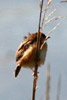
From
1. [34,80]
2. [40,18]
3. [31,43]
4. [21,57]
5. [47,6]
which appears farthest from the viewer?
[21,57]

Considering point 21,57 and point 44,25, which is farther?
point 21,57

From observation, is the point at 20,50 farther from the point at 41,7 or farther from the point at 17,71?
the point at 41,7

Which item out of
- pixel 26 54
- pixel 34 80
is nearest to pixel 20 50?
pixel 26 54

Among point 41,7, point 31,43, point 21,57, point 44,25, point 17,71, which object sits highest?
point 41,7

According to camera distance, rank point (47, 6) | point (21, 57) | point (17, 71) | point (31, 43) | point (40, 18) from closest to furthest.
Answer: point (40, 18)
point (47, 6)
point (31, 43)
point (21, 57)
point (17, 71)

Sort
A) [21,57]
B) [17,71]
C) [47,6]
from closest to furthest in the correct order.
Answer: [47,6] < [21,57] < [17,71]

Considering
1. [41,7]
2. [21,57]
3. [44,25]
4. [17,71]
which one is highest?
[41,7]

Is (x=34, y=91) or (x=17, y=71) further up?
(x=34, y=91)

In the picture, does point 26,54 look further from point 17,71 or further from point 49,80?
point 49,80

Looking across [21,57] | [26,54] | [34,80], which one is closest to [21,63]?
[21,57]
